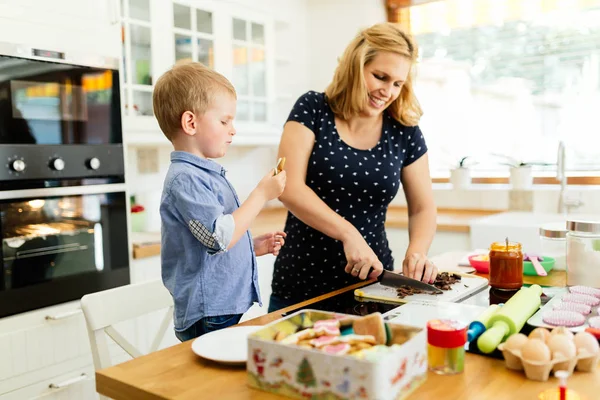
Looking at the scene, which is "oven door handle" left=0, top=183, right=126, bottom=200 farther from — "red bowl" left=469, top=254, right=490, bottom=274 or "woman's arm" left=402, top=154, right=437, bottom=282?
"red bowl" left=469, top=254, right=490, bottom=274

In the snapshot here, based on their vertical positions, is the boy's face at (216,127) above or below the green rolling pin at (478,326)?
above

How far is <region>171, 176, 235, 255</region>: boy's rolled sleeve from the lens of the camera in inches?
41.6

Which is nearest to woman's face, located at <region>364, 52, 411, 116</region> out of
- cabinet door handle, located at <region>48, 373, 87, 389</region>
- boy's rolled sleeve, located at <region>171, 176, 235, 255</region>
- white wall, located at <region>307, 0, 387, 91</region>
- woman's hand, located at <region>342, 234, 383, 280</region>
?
woman's hand, located at <region>342, 234, 383, 280</region>

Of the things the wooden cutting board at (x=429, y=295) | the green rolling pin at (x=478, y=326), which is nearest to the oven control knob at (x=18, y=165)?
the wooden cutting board at (x=429, y=295)

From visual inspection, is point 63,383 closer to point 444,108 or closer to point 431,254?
point 431,254

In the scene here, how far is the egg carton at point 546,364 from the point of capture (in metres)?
0.80

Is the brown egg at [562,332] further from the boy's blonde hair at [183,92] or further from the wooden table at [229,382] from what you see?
the boy's blonde hair at [183,92]

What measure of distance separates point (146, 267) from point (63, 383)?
1.79 ft

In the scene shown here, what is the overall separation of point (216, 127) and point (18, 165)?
109cm

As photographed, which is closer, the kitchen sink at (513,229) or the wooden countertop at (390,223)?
the wooden countertop at (390,223)

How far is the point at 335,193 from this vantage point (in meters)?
1.58

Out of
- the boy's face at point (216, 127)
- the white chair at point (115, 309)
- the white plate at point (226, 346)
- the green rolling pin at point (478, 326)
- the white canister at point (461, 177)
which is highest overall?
the boy's face at point (216, 127)

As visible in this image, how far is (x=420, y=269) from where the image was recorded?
1.34 metres

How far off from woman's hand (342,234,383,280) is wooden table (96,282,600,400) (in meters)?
0.45
